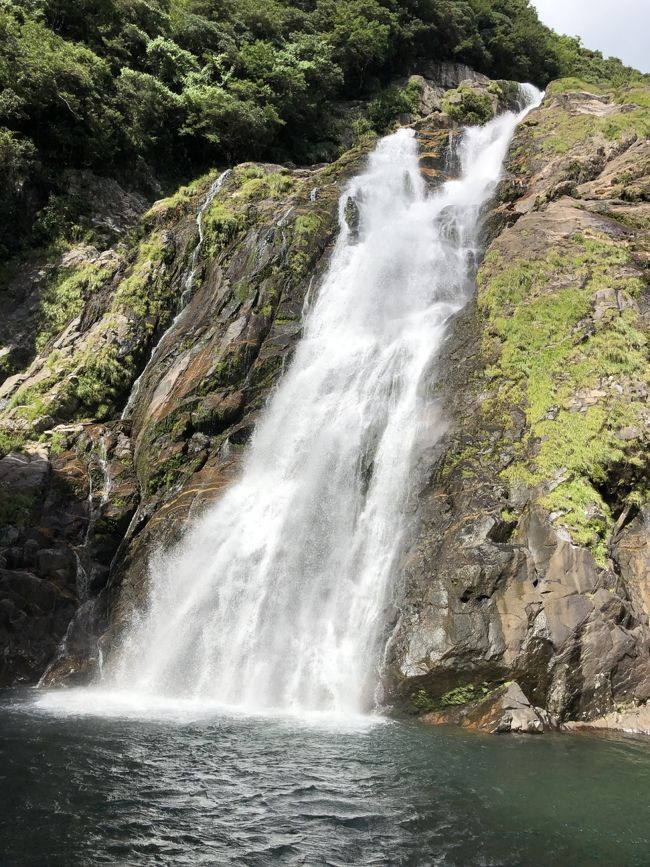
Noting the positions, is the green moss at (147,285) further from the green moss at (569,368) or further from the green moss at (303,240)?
the green moss at (569,368)

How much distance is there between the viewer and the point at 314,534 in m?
13.6

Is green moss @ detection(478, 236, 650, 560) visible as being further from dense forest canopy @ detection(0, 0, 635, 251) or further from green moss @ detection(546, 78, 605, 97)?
dense forest canopy @ detection(0, 0, 635, 251)

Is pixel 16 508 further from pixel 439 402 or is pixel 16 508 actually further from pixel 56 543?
pixel 439 402

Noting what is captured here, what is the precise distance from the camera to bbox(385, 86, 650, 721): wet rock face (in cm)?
994

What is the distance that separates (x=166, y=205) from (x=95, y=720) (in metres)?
20.6

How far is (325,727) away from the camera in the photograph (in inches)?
383

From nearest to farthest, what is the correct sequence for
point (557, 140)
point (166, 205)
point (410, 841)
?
point (410, 841), point (557, 140), point (166, 205)


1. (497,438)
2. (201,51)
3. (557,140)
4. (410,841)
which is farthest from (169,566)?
(201,51)

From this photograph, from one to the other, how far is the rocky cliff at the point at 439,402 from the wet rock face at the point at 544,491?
0.14ft

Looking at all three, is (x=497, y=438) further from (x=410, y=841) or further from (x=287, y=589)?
(x=410, y=841)

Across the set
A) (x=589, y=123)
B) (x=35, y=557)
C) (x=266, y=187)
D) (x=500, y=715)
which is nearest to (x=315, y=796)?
(x=500, y=715)

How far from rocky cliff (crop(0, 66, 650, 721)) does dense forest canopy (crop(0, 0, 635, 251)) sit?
3.42 m

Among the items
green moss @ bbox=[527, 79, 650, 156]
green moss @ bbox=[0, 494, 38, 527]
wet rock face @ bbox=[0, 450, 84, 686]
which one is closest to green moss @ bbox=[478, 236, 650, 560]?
green moss @ bbox=[527, 79, 650, 156]

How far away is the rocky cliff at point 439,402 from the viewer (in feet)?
34.0
